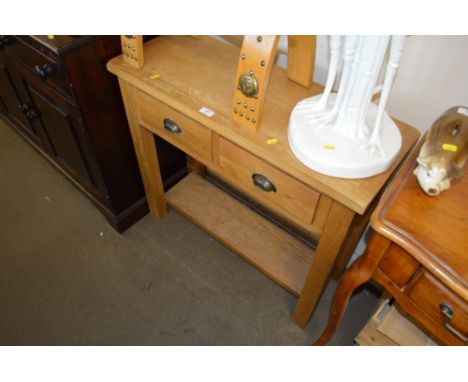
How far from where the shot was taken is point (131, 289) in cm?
159

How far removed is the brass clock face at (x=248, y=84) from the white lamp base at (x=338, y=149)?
0.13 meters

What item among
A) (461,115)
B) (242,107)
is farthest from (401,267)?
(242,107)

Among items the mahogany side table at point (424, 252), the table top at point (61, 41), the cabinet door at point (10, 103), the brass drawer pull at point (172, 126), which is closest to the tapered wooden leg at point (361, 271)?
the mahogany side table at point (424, 252)

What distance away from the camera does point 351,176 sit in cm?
89

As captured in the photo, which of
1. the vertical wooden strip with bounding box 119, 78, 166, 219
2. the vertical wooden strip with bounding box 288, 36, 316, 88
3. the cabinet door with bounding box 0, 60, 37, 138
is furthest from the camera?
the cabinet door with bounding box 0, 60, 37, 138

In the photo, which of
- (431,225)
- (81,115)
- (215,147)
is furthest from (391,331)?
(81,115)

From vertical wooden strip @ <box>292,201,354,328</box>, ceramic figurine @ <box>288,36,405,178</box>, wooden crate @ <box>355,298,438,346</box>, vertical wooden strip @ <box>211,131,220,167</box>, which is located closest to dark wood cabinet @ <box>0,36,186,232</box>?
vertical wooden strip @ <box>211,131,220,167</box>

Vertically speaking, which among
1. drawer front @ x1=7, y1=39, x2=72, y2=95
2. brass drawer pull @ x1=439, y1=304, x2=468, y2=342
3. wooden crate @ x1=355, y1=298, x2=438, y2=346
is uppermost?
drawer front @ x1=7, y1=39, x2=72, y2=95

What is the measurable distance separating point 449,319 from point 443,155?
341 mm

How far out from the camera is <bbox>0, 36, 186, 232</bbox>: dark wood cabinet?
1185 millimetres

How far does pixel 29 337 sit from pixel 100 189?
650 millimetres

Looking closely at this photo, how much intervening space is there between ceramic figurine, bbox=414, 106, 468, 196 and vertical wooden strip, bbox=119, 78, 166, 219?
2.99 feet

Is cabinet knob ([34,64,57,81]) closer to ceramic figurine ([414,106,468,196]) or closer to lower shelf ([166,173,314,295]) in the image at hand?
lower shelf ([166,173,314,295])
